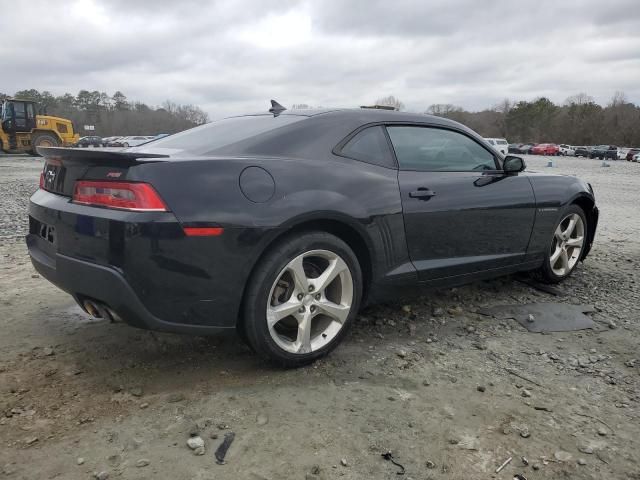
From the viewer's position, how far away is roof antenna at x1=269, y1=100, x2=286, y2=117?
137 inches

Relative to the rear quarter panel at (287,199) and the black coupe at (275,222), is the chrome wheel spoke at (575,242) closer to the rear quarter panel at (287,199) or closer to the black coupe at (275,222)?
the black coupe at (275,222)

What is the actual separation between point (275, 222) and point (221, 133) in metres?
0.93

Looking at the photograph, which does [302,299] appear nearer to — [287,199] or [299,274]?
[299,274]

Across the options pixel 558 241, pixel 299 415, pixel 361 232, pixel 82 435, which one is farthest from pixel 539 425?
pixel 558 241

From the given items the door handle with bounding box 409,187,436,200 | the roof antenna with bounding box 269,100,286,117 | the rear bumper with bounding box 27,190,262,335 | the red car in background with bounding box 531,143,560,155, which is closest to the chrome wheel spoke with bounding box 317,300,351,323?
the rear bumper with bounding box 27,190,262,335

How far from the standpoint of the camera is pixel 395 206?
10.1 ft

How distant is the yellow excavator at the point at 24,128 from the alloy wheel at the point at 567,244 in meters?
25.7

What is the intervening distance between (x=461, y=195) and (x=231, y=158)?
1.66m

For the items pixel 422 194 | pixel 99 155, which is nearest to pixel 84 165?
pixel 99 155

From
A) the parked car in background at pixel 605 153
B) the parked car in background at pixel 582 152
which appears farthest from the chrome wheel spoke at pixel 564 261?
the parked car in background at pixel 582 152

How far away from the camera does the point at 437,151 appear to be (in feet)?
11.6

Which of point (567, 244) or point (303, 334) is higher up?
point (567, 244)

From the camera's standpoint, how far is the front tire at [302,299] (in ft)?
8.52

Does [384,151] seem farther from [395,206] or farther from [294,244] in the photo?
[294,244]
